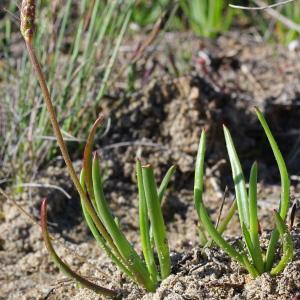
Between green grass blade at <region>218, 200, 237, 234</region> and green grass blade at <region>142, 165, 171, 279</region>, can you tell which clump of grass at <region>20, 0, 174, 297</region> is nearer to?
green grass blade at <region>142, 165, 171, 279</region>

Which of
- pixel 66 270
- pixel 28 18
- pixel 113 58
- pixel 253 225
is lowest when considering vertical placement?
pixel 66 270

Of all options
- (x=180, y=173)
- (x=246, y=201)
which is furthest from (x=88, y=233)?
(x=246, y=201)

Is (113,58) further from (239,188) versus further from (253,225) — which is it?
(253,225)

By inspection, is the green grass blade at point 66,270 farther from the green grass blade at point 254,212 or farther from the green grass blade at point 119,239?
the green grass blade at point 254,212

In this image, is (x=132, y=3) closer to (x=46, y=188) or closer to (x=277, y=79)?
(x=46, y=188)

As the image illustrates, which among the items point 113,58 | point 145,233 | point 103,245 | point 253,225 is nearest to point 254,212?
point 253,225

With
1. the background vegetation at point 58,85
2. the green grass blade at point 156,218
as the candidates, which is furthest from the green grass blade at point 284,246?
the background vegetation at point 58,85
